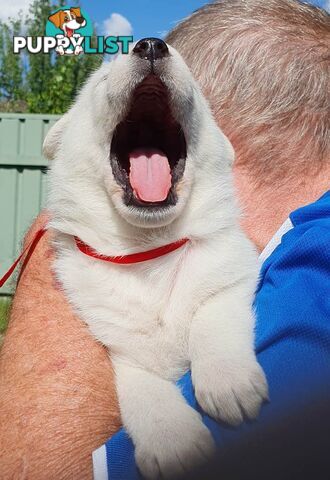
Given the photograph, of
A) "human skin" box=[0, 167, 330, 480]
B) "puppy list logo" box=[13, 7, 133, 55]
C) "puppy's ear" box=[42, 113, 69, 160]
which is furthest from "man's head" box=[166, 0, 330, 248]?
"puppy list logo" box=[13, 7, 133, 55]

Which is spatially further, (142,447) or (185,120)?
(185,120)

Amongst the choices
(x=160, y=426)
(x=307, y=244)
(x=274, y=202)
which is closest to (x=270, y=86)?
(x=274, y=202)

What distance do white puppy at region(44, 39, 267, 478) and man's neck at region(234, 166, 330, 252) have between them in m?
0.24

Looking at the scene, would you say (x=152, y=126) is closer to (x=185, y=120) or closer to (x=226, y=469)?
(x=185, y=120)

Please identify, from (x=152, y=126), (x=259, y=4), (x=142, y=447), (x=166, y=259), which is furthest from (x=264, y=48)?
(x=142, y=447)

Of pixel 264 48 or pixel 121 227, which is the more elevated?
pixel 264 48

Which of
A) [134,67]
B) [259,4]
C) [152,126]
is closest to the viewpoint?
[134,67]

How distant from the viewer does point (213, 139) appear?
9.22ft

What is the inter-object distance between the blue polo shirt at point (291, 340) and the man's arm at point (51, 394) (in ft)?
0.38

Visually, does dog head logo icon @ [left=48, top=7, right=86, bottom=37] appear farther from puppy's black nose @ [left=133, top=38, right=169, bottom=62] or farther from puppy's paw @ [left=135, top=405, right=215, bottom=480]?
puppy's paw @ [left=135, top=405, right=215, bottom=480]

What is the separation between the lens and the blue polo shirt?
163 centimetres

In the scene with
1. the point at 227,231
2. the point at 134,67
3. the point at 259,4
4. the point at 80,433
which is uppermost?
the point at 259,4

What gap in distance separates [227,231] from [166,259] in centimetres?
31

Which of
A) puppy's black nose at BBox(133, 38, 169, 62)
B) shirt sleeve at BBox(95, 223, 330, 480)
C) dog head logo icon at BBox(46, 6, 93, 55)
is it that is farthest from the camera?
dog head logo icon at BBox(46, 6, 93, 55)
